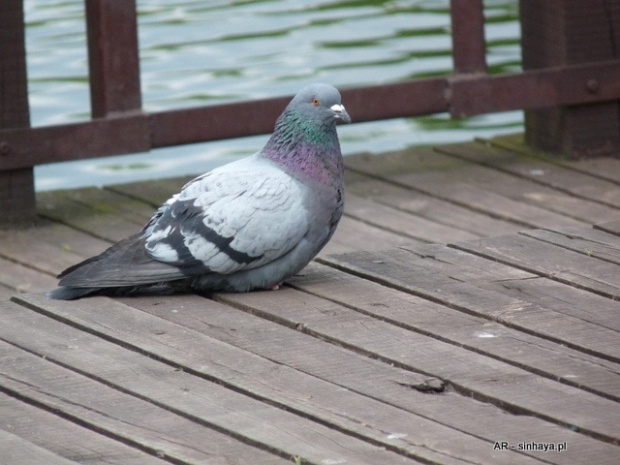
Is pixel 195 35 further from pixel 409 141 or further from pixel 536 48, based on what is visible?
pixel 536 48

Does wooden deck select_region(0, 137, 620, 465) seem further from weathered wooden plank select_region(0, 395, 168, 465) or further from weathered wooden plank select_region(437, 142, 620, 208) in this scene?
weathered wooden plank select_region(437, 142, 620, 208)

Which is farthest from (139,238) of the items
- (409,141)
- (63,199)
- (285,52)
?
(285,52)

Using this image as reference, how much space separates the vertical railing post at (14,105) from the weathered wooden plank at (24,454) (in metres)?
2.91

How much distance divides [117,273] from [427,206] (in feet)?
7.85

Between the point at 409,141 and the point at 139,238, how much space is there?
12.5 feet

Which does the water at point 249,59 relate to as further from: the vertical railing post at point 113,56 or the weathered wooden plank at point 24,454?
the weathered wooden plank at point 24,454

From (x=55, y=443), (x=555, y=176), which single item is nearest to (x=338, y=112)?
(x=55, y=443)

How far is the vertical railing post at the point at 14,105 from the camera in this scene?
5.16 metres

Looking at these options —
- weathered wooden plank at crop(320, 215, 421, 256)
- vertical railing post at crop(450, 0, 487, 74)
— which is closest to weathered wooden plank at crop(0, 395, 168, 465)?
weathered wooden plank at crop(320, 215, 421, 256)

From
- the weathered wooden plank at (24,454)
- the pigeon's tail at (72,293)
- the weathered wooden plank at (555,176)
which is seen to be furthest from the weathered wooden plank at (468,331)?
the weathered wooden plank at (555,176)

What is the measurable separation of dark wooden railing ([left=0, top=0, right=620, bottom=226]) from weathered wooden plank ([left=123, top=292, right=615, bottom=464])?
2142mm

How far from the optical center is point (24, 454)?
240 cm

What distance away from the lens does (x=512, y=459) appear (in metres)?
2.36

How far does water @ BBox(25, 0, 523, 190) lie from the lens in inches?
285
